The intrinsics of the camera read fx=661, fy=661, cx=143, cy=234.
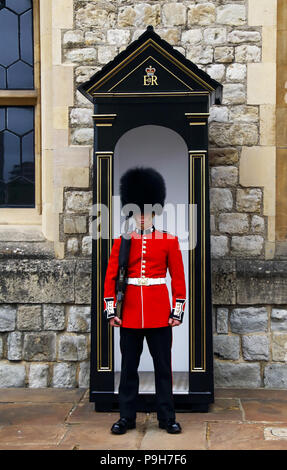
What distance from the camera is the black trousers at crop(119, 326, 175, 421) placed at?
379cm

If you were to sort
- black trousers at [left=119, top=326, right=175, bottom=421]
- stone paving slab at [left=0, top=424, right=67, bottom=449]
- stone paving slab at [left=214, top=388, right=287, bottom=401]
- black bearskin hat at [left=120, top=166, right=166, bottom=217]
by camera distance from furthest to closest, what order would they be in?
stone paving slab at [left=214, top=388, right=287, bottom=401]
black bearskin hat at [left=120, top=166, right=166, bottom=217]
black trousers at [left=119, top=326, right=175, bottom=421]
stone paving slab at [left=0, top=424, right=67, bottom=449]

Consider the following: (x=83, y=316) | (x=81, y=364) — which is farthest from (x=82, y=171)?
(x=81, y=364)

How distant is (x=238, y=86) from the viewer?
480cm

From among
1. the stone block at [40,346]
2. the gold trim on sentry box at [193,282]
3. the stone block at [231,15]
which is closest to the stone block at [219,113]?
the stone block at [231,15]

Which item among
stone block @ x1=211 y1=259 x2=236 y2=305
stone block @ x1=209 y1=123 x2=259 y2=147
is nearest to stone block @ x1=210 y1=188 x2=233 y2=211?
stone block @ x1=209 y1=123 x2=259 y2=147

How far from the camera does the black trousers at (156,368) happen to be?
3787 mm

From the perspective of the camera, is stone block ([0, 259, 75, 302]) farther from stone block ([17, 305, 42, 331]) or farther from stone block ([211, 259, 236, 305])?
stone block ([211, 259, 236, 305])

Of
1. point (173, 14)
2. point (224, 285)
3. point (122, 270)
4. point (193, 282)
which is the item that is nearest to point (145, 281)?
point (122, 270)

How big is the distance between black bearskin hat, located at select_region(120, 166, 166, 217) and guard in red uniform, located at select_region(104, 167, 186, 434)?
0.09m

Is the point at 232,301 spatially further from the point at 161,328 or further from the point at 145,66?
the point at 145,66

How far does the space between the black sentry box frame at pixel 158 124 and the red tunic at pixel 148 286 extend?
0.30 metres

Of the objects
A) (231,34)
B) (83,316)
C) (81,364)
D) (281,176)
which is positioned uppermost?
(231,34)

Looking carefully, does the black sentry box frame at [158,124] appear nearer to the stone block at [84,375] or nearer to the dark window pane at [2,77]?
the stone block at [84,375]

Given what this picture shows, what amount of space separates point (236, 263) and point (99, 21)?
2.03 meters
